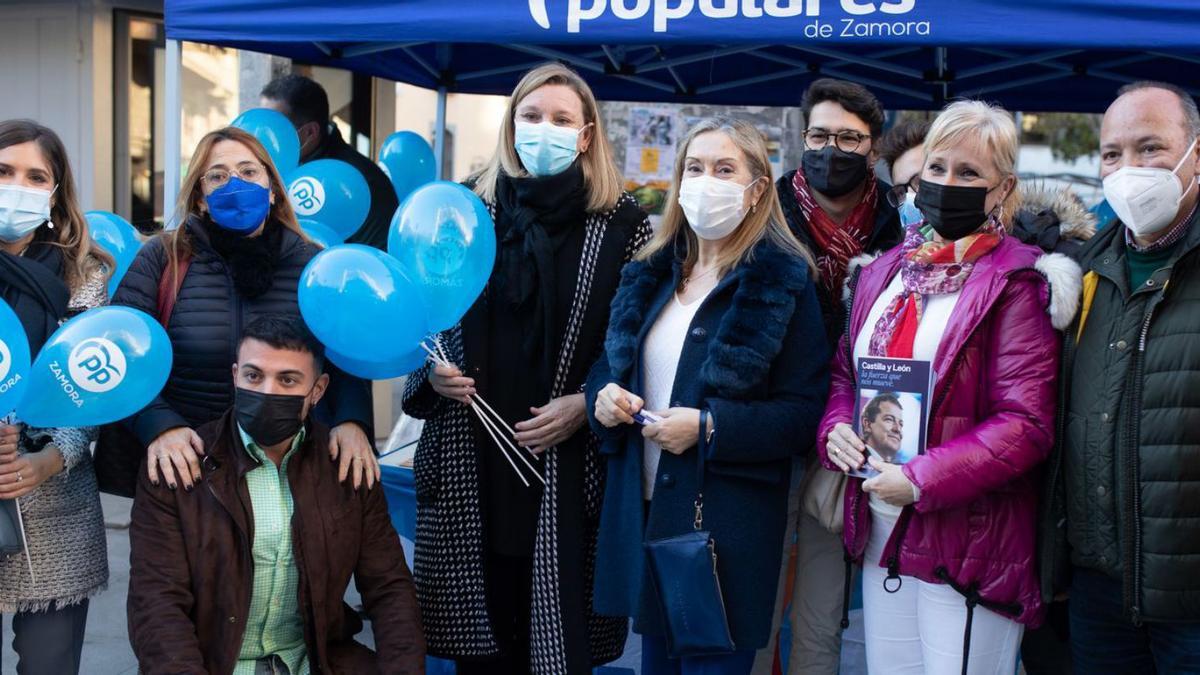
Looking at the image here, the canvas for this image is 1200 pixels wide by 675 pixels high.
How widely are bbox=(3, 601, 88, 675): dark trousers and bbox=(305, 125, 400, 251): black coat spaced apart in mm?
→ 2165

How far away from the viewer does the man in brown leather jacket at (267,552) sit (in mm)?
3014

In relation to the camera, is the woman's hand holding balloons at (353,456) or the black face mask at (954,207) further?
the woman's hand holding balloons at (353,456)

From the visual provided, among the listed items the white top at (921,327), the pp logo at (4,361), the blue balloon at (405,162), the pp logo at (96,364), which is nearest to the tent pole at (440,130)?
the blue balloon at (405,162)

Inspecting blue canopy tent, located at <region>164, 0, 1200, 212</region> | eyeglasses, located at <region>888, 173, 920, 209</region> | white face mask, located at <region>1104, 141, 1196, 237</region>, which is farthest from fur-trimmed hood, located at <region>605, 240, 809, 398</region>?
blue canopy tent, located at <region>164, 0, 1200, 212</region>

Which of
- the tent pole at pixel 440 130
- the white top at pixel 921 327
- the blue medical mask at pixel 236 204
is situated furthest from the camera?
the tent pole at pixel 440 130

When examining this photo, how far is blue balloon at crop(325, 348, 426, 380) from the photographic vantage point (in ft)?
10.7

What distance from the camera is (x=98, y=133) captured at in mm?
7473

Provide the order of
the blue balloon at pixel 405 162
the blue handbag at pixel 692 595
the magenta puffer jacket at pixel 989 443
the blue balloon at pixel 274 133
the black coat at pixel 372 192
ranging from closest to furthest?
the magenta puffer jacket at pixel 989 443 < the blue handbag at pixel 692 595 < the blue balloon at pixel 274 133 < the black coat at pixel 372 192 < the blue balloon at pixel 405 162

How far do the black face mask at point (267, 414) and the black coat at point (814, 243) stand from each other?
4.87 feet

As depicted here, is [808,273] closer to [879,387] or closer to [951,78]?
[879,387]

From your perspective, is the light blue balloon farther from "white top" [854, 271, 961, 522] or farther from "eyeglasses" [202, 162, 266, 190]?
"white top" [854, 271, 961, 522]

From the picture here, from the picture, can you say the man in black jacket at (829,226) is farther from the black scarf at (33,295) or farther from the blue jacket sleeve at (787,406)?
the black scarf at (33,295)

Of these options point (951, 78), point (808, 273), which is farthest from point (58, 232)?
point (951, 78)

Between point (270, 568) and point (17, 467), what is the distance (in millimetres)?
691
